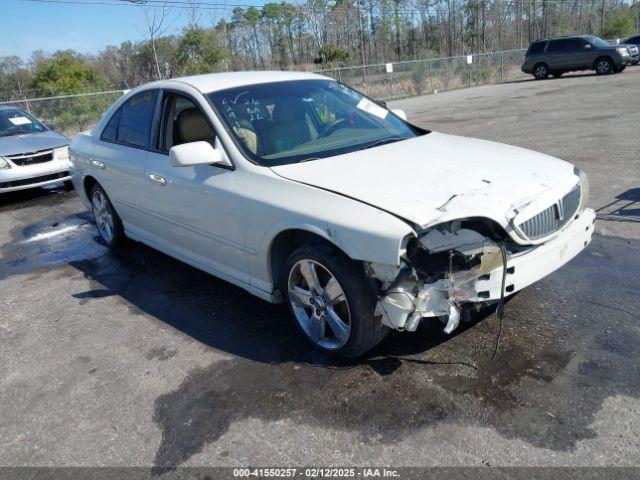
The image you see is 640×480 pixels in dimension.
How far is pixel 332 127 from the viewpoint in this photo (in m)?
4.22

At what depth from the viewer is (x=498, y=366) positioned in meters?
3.23

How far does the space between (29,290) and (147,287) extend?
1.21 meters

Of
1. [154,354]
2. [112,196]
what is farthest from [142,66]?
[154,354]

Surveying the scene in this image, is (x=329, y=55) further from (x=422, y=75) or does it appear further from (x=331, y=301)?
(x=331, y=301)

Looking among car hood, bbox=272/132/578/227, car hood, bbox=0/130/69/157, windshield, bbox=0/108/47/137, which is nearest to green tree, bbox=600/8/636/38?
windshield, bbox=0/108/47/137

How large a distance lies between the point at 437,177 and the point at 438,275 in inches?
24.7

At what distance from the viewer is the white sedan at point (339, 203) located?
2988mm

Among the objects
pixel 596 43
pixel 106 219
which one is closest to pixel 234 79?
pixel 106 219

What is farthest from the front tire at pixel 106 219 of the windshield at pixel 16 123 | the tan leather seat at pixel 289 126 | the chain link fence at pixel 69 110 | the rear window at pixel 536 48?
the rear window at pixel 536 48

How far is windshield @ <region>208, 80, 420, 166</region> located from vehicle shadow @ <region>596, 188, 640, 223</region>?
2.38 m

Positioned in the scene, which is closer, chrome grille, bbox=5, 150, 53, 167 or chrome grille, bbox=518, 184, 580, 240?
chrome grille, bbox=518, 184, 580, 240

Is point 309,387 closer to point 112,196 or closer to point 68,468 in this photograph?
point 68,468

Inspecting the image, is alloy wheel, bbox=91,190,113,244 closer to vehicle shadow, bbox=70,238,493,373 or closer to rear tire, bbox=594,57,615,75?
vehicle shadow, bbox=70,238,493,373
